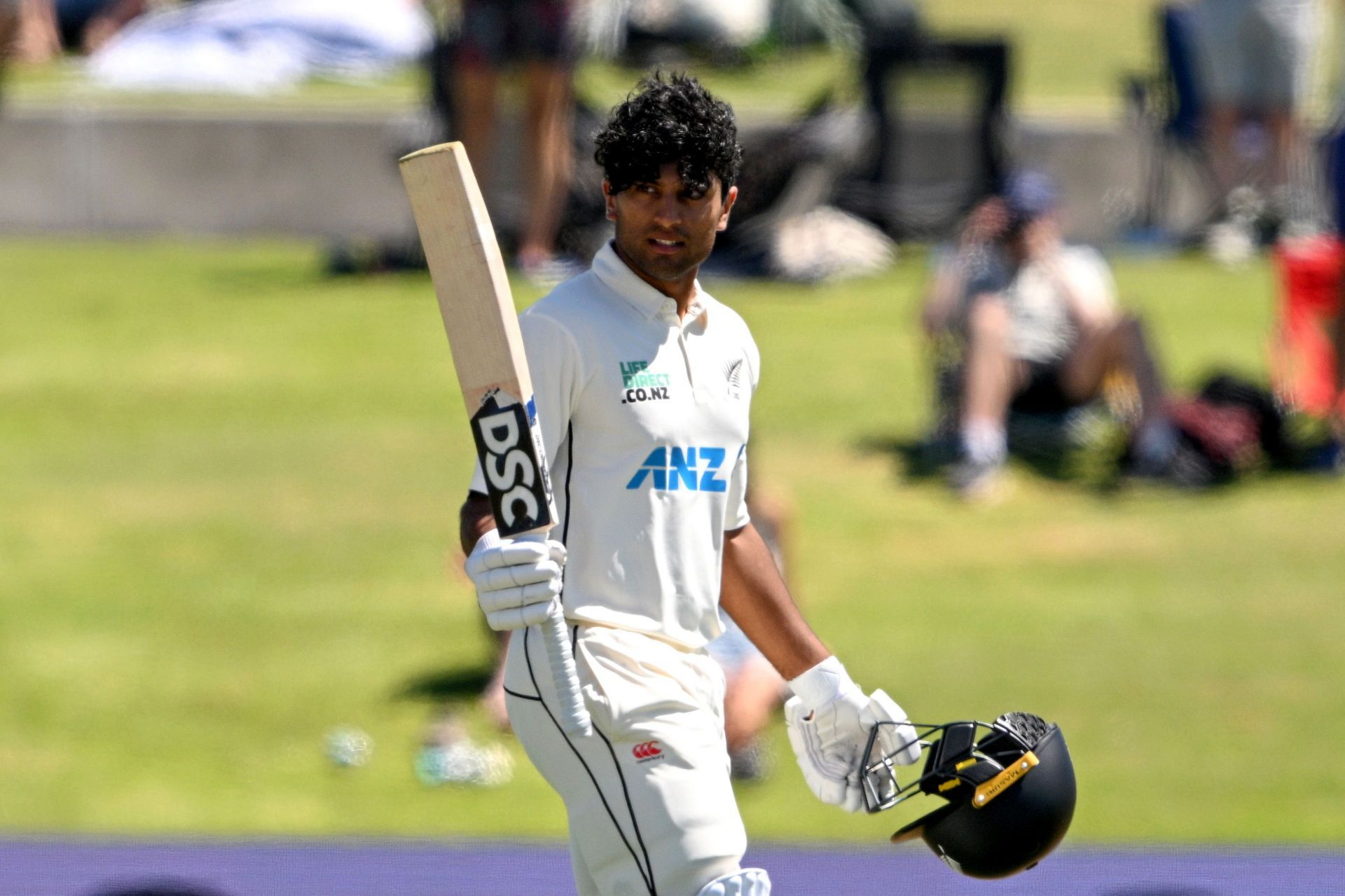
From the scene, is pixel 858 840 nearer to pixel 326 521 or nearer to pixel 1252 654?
pixel 1252 654

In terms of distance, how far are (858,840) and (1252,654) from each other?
1.88 meters

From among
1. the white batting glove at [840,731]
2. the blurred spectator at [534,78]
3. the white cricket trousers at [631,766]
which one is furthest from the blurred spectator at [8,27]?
the white cricket trousers at [631,766]

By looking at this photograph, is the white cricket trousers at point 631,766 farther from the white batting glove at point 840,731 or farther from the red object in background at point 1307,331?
the red object in background at point 1307,331

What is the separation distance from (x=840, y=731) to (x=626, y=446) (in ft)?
2.12

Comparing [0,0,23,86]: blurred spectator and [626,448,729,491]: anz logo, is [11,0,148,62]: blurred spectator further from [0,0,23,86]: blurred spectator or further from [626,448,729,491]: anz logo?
[626,448,729,491]: anz logo

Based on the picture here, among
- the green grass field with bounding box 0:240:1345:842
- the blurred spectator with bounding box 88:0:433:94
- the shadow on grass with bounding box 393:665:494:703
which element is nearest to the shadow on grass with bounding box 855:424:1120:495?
the green grass field with bounding box 0:240:1345:842

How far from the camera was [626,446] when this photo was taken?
3119 millimetres

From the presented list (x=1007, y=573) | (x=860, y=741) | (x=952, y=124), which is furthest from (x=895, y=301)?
(x=860, y=741)

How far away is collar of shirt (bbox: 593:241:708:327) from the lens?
318 cm

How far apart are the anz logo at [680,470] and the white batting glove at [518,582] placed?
0.25 meters

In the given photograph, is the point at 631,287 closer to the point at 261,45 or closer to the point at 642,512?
the point at 642,512

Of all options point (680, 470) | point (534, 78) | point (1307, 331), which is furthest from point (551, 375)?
point (534, 78)

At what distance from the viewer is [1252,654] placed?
269 inches

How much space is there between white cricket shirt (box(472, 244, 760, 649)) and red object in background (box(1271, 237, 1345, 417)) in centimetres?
606
